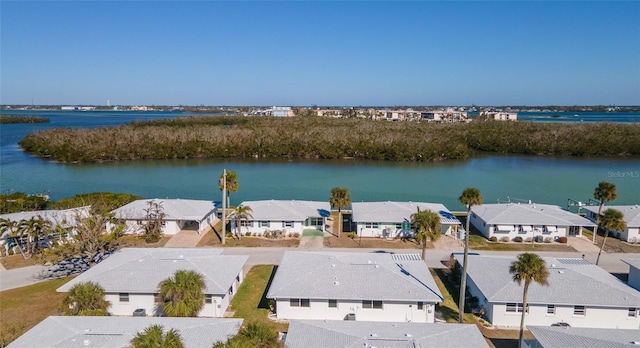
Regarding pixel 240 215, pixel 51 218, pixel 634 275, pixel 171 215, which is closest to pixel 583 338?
pixel 634 275

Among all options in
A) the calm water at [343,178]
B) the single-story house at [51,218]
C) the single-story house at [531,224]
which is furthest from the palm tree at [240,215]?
the single-story house at [531,224]

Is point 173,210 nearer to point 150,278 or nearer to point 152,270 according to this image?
point 152,270

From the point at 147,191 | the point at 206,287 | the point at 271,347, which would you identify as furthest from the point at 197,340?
the point at 147,191

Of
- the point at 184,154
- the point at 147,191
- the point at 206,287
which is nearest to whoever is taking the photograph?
the point at 206,287

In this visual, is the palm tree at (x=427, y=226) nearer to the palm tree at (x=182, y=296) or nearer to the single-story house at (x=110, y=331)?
the single-story house at (x=110, y=331)

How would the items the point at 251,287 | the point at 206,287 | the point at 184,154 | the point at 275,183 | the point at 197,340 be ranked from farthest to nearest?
1. the point at 184,154
2. the point at 275,183
3. the point at 251,287
4. the point at 206,287
5. the point at 197,340

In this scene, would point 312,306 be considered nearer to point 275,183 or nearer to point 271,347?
point 271,347
